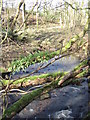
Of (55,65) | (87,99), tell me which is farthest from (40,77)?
(55,65)

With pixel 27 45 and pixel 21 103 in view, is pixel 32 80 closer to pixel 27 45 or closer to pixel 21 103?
pixel 21 103

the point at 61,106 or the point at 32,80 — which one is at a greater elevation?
the point at 32,80

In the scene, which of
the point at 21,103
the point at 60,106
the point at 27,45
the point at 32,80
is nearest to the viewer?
the point at 21,103

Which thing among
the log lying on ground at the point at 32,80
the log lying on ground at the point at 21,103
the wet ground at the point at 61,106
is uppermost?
the log lying on ground at the point at 21,103

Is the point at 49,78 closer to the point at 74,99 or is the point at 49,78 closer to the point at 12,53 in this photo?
the point at 74,99

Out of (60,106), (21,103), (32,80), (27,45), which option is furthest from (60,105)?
(27,45)

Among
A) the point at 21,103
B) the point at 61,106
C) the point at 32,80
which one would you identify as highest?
the point at 21,103

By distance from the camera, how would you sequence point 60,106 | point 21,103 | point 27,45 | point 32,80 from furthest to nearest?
point 27,45
point 60,106
point 32,80
point 21,103

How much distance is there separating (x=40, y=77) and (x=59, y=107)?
3.13 feet

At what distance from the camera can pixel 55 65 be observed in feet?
27.6

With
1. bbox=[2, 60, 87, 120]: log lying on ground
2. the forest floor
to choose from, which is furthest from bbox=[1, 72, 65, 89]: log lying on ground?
the forest floor

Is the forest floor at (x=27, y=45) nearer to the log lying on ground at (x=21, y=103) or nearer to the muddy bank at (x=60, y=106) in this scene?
the muddy bank at (x=60, y=106)

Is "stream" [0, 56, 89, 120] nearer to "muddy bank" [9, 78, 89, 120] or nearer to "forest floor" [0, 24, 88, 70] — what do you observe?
"muddy bank" [9, 78, 89, 120]

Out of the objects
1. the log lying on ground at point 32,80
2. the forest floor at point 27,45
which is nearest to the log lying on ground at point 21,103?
the log lying on ground at point 32,80
